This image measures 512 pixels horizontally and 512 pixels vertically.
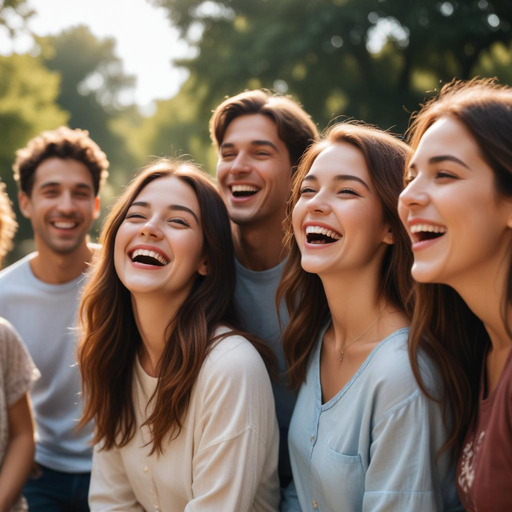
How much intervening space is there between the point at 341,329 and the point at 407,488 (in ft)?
2.61

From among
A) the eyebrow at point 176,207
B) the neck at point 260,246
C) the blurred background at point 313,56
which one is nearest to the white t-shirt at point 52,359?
the neck at point 260,246

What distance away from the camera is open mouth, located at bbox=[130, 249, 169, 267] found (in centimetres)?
322

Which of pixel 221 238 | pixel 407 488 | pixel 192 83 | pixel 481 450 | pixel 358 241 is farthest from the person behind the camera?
pixel 192 83

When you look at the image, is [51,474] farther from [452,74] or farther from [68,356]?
[452,74]

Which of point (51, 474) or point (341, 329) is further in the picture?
point (51, 474)

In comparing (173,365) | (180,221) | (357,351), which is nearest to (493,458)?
(357,351)

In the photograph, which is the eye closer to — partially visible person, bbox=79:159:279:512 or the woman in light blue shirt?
partially visible person, bbox=79:159:279:512

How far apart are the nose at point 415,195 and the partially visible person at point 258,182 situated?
1.52 m

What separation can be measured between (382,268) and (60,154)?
9.75 ft

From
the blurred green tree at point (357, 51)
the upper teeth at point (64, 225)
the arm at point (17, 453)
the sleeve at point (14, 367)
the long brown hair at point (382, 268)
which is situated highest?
the blurred green tree at point (357, 51)

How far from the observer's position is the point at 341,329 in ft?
10.1

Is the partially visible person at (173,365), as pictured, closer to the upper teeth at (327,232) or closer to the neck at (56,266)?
the upper teeth at (327,232)

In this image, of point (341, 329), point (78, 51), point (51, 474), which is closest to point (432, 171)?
point (341, 329)

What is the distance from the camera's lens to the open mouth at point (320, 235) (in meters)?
2.91
